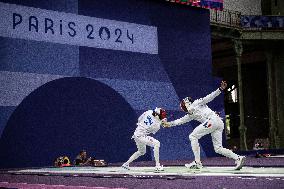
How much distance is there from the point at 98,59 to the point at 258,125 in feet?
55.1

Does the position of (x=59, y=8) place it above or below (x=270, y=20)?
below

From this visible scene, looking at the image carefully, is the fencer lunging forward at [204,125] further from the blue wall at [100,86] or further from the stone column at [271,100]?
the stone column at [271,100]

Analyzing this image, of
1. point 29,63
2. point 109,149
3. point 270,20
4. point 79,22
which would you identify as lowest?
point 109,149

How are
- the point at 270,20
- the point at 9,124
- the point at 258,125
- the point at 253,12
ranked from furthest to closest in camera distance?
the point at 258,125
the point at 253,12
the point at 270,20
the point at 9,124

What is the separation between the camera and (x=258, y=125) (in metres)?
29.9

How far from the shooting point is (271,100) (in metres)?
27.3

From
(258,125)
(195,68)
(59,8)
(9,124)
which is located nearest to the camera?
(9,124)

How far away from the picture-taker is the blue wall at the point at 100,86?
1436 centimetres

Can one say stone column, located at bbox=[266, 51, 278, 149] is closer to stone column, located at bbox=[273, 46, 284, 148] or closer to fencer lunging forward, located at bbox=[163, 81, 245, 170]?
stone column, located at bbox=[273, 46, 284, 148]

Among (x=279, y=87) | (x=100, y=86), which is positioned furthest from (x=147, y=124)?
(x=279, y=87)

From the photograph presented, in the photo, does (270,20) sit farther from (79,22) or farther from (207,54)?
(79,22)

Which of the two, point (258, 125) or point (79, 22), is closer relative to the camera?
point (79, 22)

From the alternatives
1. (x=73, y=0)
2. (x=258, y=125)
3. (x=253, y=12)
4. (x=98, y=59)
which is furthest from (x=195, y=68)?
(x=258, y=125)

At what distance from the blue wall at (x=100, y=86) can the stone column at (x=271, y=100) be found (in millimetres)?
8618
